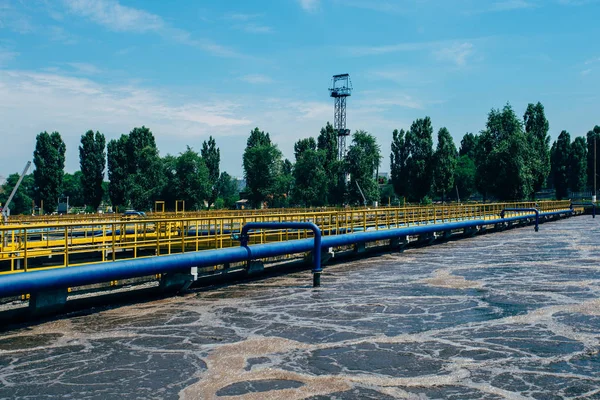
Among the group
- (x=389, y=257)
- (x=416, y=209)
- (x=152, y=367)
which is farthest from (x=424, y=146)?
(x=152, y=367)

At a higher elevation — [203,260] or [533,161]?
[533,161]

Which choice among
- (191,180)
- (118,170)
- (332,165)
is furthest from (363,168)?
(118,170)

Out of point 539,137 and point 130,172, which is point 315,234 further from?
point 539,137

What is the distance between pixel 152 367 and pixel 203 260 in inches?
210

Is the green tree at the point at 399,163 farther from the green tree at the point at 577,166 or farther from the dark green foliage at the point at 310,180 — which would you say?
the green tree at the point at 577,166

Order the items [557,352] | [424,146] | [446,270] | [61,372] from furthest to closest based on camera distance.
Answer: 1. [424,146]
2. [446,270]
3. [557,352]
4. [61,372]

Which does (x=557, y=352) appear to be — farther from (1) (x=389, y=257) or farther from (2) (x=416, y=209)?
(2) (x=416, y=209)

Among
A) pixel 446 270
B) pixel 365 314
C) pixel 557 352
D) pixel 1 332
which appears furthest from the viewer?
pixel 446 270

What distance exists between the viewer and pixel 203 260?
13039mm

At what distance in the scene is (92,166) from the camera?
79375 millimetres

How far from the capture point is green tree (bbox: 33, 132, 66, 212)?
73906mm

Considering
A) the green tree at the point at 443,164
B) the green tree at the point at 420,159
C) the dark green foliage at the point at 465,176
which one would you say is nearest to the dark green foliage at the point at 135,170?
the green tree at the point at 420,159

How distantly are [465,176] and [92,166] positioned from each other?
6657cm

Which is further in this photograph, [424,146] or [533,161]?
[424,146]
